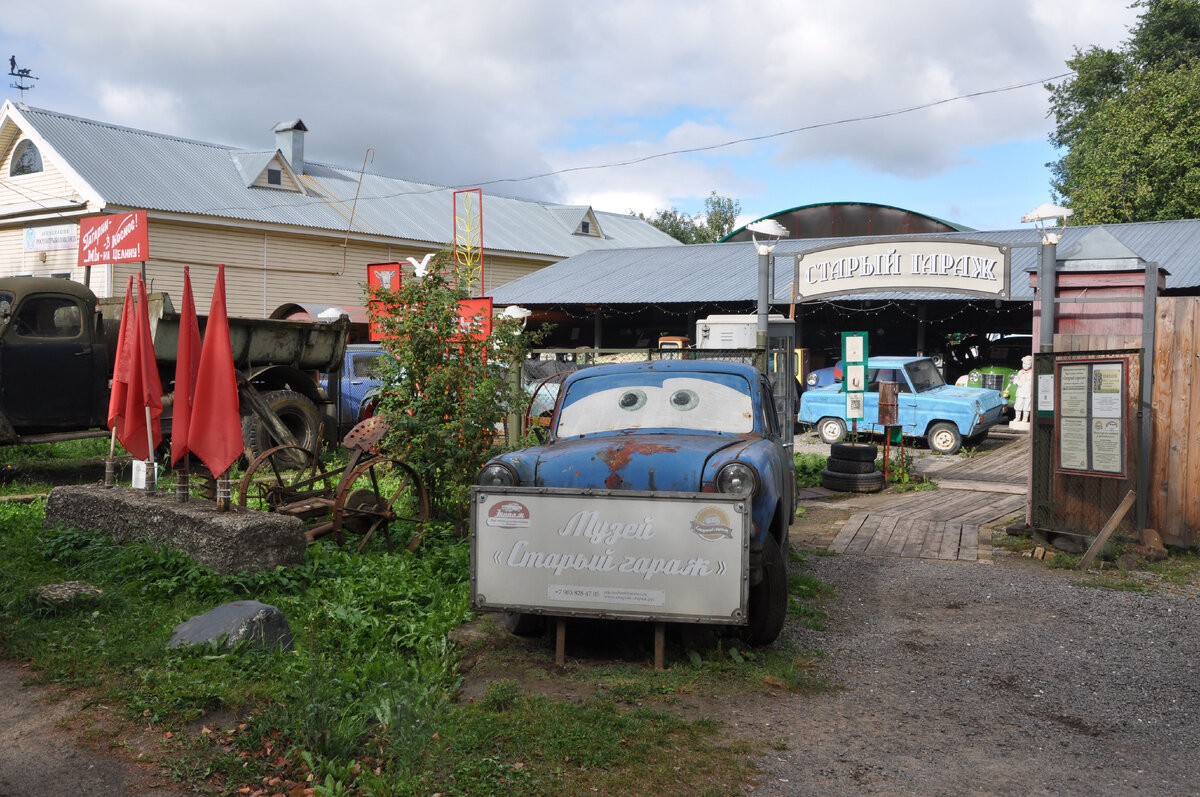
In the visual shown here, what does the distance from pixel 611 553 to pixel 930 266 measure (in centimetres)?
650

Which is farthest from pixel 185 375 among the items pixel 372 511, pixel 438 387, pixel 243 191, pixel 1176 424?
pixel 243 191

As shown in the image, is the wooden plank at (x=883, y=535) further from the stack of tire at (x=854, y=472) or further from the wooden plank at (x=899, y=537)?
the stack of tire at (x=854, y=472)

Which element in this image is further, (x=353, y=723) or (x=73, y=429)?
(x=73, y=429)

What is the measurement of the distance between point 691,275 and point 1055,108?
28.0 meters

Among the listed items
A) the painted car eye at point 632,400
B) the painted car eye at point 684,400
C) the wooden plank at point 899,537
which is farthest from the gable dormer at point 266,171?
the painted car eye at point 684,400

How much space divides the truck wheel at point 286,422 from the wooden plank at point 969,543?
7840mm

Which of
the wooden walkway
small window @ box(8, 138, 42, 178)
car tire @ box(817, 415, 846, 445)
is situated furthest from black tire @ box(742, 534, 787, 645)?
small window @ box(8, 138, 42, 178)

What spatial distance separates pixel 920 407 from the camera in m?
16.9

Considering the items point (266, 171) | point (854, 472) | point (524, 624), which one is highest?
point (266, 171)

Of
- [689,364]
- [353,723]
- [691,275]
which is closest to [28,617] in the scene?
[353,723]

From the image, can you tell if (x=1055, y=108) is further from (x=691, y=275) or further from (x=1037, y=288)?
(x=1037, y=288)

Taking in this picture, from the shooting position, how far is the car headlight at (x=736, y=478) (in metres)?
5.44

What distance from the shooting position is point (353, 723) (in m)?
4.29

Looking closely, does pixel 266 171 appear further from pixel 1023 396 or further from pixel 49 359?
pixel 1023 396
